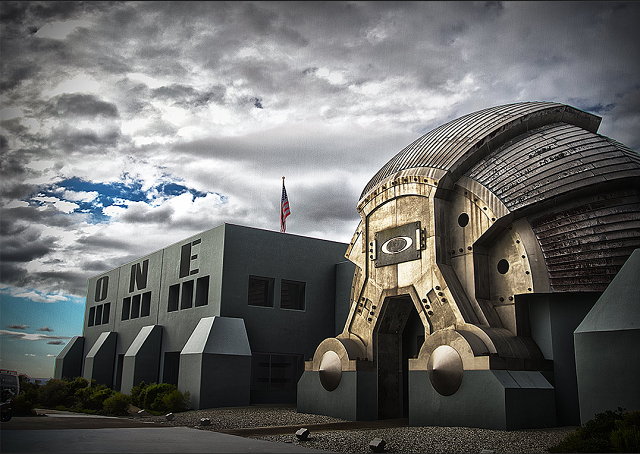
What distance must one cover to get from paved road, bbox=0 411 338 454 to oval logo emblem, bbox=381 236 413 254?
7.45 meters

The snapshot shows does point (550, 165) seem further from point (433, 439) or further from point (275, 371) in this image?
point (275, 371)

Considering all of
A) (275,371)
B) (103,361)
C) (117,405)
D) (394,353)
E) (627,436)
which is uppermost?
(394,353)

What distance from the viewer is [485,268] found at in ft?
50.0

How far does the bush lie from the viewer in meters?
8.51

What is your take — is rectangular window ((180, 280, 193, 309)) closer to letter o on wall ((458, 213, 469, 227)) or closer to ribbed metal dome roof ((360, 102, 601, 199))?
ribbed metal dome roof ((360, 102, 601, 199))

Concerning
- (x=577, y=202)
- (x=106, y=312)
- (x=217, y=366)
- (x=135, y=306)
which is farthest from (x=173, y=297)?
(x=577, y=202)

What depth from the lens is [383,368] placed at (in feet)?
56.7

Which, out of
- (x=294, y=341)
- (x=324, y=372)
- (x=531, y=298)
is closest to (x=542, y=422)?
(x=531, y=298)

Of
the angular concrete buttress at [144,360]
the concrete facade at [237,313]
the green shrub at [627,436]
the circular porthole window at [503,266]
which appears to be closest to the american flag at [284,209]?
the concrete facade at [237,313]

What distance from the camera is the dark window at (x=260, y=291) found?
24.3m

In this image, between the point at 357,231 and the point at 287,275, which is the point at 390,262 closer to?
the point at 357,231

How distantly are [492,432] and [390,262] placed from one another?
6.35 m

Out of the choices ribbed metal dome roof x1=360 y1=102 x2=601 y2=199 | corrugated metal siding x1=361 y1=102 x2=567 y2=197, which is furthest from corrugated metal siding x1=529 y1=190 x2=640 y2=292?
corrugated metal siding x1=361 y1=102 x2=567 y2=197

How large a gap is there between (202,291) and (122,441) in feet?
46.5
